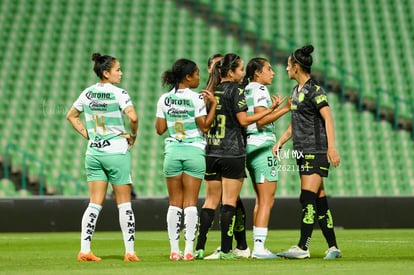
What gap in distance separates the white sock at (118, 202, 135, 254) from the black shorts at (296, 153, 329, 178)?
185 cm

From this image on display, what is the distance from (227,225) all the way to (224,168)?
59 cm

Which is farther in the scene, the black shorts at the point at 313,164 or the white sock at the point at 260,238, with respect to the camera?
the white sock at the point at 260,238

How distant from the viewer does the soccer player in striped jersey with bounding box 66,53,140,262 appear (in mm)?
10555

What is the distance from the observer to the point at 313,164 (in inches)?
422

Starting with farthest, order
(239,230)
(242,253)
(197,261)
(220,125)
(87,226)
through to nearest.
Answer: (239,230), (242,253), (220,125), (87,226), (197,261)

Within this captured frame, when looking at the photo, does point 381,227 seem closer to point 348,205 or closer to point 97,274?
point 348,205

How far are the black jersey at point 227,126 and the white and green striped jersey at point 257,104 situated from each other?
332mm

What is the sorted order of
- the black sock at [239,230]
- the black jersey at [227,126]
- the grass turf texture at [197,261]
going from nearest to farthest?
1. the grass turf texture at [197,261]
2. the black jersey at [227,126]
3. the black sock at [239,230]

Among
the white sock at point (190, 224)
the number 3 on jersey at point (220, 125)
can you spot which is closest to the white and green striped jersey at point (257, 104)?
the number 3 on jersey at point (220, 125)

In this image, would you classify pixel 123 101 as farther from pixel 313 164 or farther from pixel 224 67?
pixel 313 164

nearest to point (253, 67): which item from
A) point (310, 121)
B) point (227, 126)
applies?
point (227, 126)

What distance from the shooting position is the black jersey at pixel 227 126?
1076cm

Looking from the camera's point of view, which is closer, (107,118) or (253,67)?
(107,118)

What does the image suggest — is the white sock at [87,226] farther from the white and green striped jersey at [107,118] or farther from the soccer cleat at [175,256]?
the soccer cleat at [175,256]
